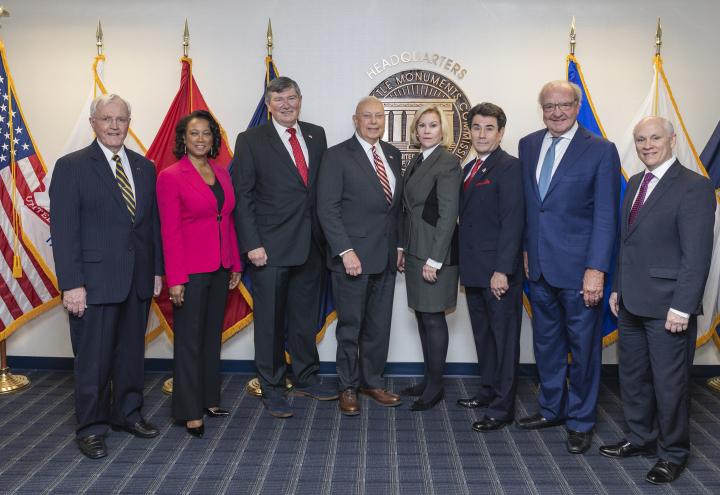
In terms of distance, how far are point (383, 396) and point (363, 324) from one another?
1.38ft

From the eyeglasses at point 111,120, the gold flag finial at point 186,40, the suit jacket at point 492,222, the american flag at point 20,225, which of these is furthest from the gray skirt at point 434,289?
the american flag at point 20,225

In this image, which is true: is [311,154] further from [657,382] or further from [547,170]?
[657,382]

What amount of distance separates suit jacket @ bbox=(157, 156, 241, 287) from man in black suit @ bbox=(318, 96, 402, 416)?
0.57 metres

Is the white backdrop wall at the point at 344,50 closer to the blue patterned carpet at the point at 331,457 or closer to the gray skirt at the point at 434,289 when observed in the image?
the gray skirt at the point at 434,289

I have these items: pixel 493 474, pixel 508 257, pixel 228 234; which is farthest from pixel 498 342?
pixel 228 234

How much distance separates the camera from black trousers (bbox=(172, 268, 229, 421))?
3232mm

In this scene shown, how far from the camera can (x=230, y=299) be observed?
4133 millimetres

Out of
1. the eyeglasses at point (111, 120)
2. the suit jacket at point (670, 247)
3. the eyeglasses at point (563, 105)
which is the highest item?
the eyeglasses at point (563, 105)

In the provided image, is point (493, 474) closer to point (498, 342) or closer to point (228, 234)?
point (498, 342)

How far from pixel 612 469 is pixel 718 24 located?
112 inches

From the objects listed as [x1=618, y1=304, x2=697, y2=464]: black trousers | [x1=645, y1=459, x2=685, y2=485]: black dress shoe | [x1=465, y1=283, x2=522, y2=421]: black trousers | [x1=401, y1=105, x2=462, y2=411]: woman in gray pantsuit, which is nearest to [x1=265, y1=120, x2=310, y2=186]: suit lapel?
[x1=401, y1=105, x2=462, y2=411]: woman in gray pantsuit

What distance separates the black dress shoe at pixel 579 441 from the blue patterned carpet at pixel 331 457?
43 mm

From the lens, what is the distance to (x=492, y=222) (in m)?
3.36

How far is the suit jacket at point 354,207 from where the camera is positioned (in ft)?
11.5
